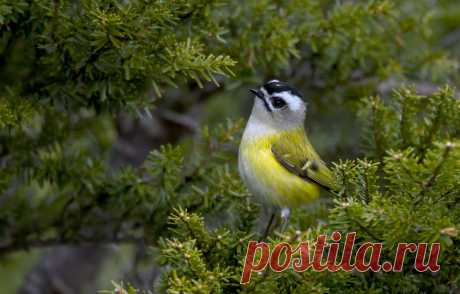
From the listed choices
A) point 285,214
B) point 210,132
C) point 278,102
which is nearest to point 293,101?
point 278,102

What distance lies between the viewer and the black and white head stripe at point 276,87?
12.1 feet

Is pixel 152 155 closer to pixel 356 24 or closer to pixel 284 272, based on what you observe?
pixel 284 272

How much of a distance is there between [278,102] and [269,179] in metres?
0.53

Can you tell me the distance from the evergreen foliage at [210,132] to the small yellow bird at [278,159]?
0.08m

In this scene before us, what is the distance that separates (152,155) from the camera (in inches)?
128

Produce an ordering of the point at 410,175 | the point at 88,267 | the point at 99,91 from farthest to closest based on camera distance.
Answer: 1. the point at 88,267
2. the point at 99,91
3. the point at 410,175

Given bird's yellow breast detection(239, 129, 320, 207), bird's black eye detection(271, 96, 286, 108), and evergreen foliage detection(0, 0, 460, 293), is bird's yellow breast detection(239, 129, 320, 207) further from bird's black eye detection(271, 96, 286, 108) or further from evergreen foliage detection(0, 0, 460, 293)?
bird's black eye detection(271, 96, 286, 108)

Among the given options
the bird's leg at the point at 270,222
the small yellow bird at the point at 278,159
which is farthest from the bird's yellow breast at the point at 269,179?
the bird's leg at the point at 270,222

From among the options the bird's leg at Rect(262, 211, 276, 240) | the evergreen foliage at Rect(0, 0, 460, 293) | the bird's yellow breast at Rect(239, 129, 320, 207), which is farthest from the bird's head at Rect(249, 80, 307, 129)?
the bird's leg at Rect(262, 211, 276, 240)

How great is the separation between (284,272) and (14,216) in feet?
6.23

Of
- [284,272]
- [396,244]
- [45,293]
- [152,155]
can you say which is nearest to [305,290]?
[284,272]

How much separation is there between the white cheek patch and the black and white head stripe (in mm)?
25

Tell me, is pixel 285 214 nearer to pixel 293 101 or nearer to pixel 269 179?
pixel 269 179

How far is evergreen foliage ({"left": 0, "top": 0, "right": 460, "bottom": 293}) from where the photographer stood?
2416 mm
